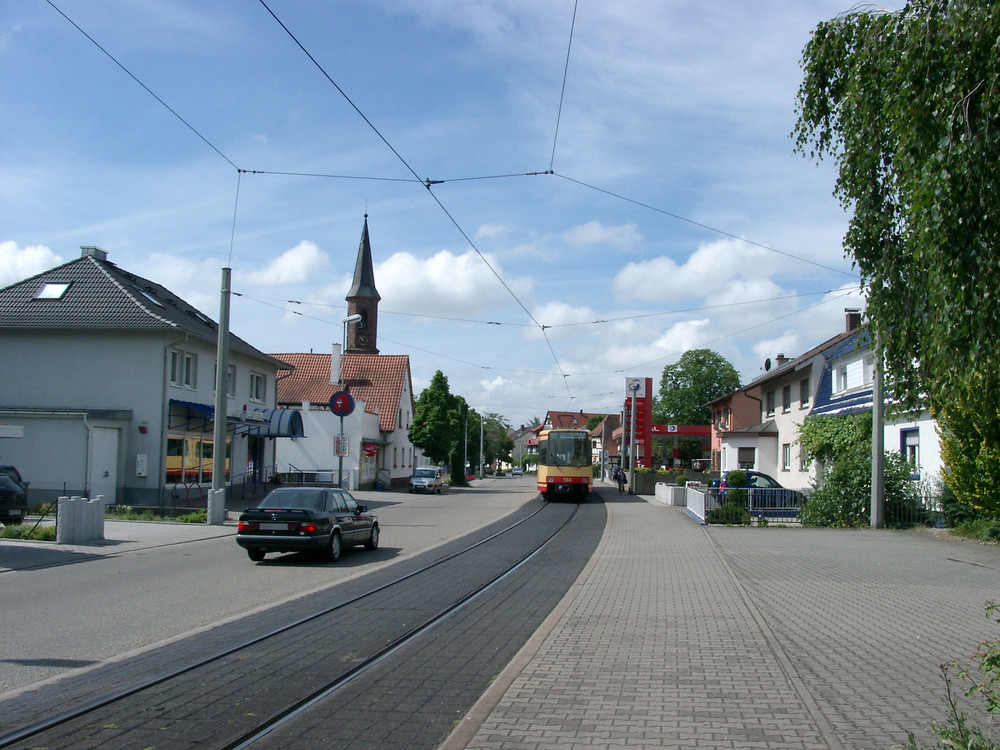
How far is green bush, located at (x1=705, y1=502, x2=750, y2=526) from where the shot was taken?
2333cm

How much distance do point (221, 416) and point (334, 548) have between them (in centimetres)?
952

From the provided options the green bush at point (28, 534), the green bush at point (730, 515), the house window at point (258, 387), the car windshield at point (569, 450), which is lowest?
the green bush at point (28, 534)

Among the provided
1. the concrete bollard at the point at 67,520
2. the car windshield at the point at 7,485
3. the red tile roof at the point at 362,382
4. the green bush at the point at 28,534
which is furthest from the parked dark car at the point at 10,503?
the red tile roof at the point at 362,382

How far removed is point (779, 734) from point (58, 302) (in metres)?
30.2

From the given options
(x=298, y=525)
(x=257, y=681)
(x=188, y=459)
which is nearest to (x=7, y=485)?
(x=298, y=525)

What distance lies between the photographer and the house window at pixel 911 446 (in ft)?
79.2

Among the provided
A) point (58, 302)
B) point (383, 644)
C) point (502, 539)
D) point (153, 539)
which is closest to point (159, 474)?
point (58, 302)

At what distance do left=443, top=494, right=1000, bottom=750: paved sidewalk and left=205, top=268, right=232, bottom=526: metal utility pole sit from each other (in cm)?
1222

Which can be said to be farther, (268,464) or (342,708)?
(268,464)

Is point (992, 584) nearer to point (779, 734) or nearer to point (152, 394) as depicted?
point (779, 734)

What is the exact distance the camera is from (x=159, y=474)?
2908 centimetres

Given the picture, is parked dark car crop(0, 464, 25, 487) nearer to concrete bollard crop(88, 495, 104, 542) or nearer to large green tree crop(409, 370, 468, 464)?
concrete bollard crop(88, 495, 104, 542)

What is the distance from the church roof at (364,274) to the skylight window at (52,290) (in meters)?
38.5

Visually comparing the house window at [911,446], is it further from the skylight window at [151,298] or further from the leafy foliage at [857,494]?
the skylight window at [151,298]
